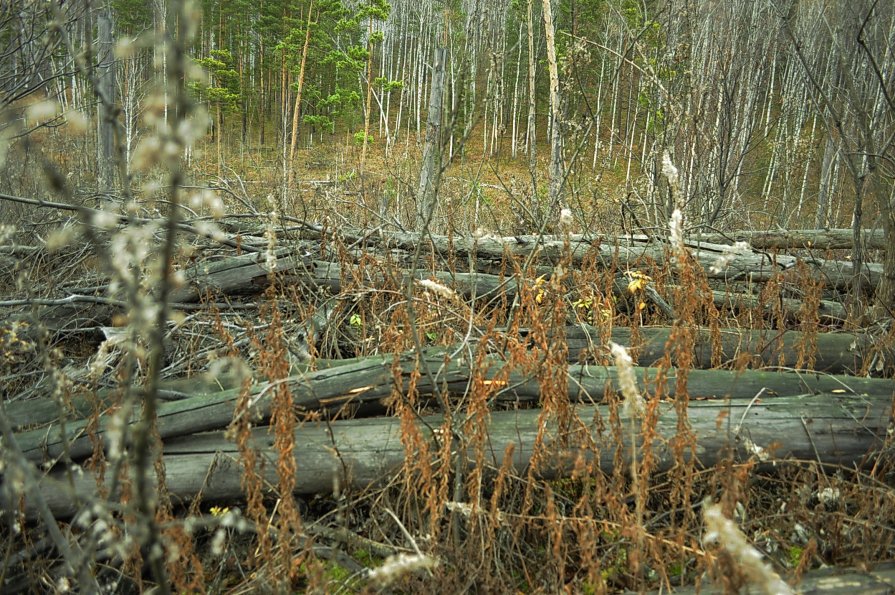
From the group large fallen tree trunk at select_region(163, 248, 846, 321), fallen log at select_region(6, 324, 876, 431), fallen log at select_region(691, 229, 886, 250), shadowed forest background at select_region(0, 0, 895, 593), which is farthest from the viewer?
fallen log at select_region(691, 229, 886, 250)

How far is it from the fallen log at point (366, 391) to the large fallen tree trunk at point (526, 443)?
0.09 metres

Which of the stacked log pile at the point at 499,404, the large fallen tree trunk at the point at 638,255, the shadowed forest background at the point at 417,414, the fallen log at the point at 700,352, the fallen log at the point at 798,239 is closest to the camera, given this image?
the shadowed forest background at the point at 417,414

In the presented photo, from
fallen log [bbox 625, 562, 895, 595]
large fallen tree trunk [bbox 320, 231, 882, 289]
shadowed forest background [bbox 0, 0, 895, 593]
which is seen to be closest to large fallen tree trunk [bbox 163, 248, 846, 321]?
shadowed forest background [bbox 0, 0, 895, 593]

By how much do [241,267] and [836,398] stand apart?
3.62m

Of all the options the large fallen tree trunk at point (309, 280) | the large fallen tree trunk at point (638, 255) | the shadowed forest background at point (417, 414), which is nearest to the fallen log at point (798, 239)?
the large fallen tree trunk at point (638, 255)

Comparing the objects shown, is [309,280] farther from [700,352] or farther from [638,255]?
[700,352]

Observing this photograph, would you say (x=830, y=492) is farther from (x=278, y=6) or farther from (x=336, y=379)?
(x=278, y=6)

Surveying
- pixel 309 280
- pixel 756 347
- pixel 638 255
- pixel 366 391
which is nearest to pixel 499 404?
pixel 366 391

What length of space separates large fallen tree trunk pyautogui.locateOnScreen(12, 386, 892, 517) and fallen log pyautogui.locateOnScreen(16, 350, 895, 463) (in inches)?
3.6

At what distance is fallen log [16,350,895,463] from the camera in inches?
102

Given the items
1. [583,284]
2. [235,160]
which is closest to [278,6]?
[235,160]

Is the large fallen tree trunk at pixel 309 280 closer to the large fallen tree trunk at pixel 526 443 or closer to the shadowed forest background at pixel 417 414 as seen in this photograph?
the shadowed forest background at pixel 417 414

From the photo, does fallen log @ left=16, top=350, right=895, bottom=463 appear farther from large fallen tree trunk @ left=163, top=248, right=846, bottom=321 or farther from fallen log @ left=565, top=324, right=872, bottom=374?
large fallen tree trunk @ left=163, top=248, right=846, bottom=321

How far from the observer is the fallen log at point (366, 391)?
2584 mm
